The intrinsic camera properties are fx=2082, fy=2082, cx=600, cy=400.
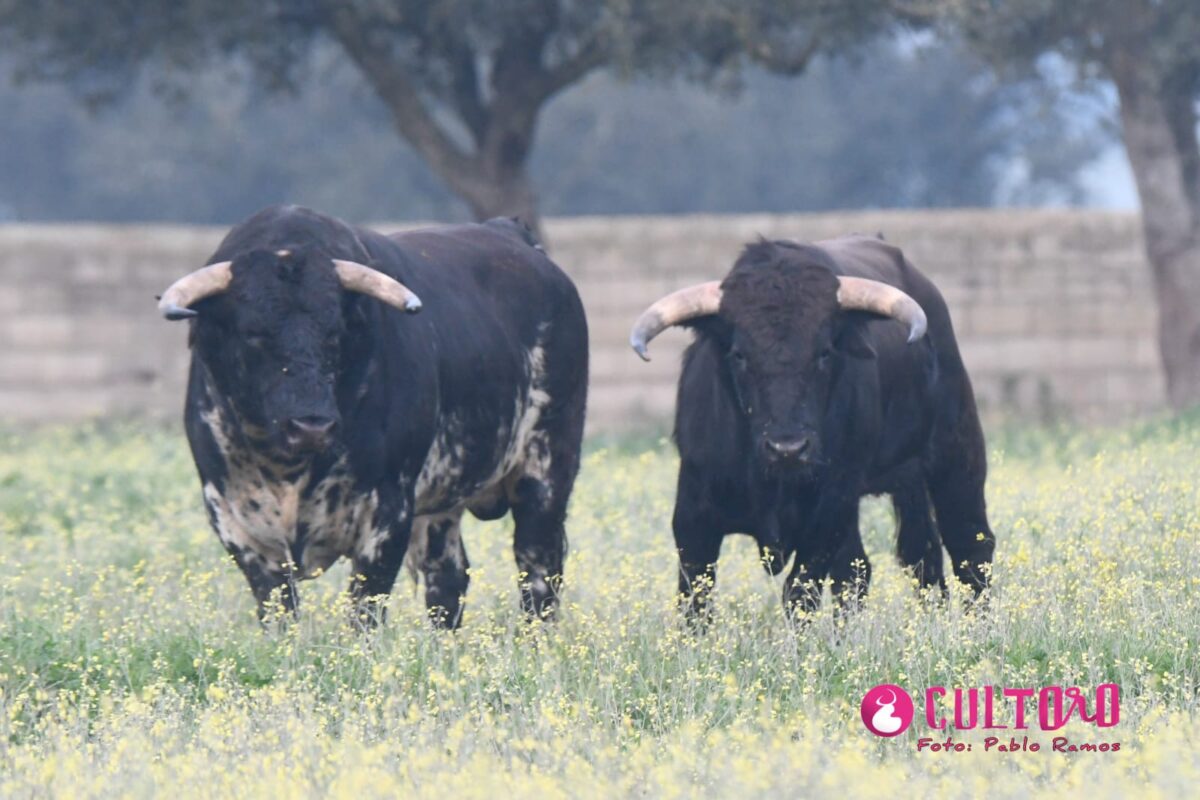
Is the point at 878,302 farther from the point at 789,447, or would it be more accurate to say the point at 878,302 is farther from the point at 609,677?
the point at 609,677

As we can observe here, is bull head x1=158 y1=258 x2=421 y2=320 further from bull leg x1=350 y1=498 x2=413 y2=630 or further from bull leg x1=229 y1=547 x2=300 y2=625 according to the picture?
bull leg x1=229 y1=547 x2=300 y2=625

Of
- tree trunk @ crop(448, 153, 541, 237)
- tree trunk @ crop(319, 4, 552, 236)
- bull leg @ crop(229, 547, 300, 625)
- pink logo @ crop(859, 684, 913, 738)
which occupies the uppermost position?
tree trunk @ crop(319, 4, 552, 236)

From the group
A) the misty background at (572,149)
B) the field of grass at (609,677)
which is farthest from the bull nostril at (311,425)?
the misty background at (572,149)

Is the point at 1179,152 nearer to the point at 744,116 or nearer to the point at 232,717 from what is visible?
the point at 232,717

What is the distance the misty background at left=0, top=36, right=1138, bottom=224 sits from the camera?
40.3 m

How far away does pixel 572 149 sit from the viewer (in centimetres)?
4094

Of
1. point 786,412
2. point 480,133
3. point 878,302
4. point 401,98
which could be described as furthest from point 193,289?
point 480,133

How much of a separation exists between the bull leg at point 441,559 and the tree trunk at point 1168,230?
10761 millimetres

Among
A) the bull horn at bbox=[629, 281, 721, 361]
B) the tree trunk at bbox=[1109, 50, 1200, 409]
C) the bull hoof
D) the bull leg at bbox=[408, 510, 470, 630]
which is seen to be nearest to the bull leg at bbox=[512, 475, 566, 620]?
the bull hoof

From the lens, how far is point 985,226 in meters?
19.7

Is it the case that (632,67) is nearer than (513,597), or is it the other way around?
(513,597)

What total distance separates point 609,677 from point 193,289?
2051 millimetres

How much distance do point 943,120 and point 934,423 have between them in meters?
37.6

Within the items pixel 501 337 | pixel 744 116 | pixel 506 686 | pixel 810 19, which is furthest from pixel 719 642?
pixel 744 116
